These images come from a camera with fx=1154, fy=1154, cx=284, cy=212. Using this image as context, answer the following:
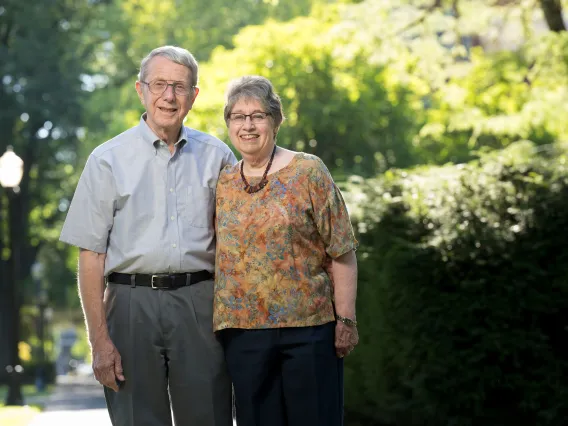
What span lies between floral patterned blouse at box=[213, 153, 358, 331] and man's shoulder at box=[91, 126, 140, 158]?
552 millimetres

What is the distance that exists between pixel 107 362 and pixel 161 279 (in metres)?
0.42

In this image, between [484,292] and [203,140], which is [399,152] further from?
[203,140]

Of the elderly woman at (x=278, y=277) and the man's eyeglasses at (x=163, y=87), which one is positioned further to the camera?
the man's eyeglasses at (x=163, y=87)

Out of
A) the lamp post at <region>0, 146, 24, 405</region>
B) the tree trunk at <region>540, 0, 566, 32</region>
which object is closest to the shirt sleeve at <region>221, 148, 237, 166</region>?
the tree trunk at <region>540, 0, 566, 32</region>

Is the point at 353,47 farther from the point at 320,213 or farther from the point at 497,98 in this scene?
the point at 320,213

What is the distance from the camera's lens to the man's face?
502cm

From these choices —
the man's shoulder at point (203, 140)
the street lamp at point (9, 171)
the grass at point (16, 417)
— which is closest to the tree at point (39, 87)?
the street lamp at point (9, 171)

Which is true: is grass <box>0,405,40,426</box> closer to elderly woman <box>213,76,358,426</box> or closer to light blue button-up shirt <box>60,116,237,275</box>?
light blue button-up shirt <box>60,116,237,275</box>

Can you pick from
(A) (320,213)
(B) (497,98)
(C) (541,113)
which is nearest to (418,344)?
(A) (320,213)

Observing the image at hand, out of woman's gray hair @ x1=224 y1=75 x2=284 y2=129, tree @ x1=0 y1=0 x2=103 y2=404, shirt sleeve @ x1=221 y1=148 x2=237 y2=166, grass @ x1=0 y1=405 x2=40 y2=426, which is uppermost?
tree @ x1=0 y1=0 x2=103 y2=404

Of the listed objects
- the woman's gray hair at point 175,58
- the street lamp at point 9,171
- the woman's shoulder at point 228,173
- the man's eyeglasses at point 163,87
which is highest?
the street lamp at point 9,171

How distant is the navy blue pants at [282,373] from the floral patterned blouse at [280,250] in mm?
65

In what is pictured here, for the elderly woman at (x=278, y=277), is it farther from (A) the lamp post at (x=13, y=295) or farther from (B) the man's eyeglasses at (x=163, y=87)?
(A) the lamp post at (x=13, y=295)

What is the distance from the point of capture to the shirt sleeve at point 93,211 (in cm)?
498
